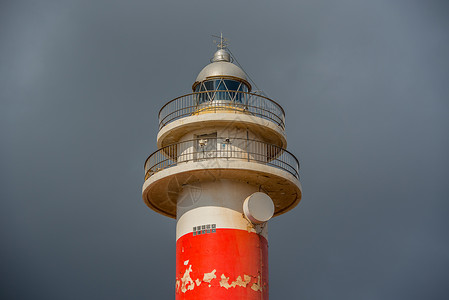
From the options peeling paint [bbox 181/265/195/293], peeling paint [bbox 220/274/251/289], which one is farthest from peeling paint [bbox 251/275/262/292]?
peeling paint [bbox 181/265/195/293]

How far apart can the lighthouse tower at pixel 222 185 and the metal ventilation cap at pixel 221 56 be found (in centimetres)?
158

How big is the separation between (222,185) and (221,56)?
25.7ft

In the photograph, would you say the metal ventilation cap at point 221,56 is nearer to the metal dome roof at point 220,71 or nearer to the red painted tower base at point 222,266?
the metal dome roof at point 220,71

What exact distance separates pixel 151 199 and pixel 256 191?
517cm

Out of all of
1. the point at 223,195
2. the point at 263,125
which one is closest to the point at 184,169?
the point at 223,195

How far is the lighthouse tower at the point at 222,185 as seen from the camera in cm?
3072

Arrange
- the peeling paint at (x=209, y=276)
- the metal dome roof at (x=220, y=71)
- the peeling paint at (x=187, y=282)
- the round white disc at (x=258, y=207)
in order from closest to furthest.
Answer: the peeling paint at (x=209, y=276)
the peeling paint at (x=187, y=282)
the round white disc at (x=258, y=207)
the metal dome roof at (x=220, y=71)

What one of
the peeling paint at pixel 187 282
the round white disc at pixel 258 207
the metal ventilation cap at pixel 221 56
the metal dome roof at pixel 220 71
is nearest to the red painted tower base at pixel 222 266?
the peeling paint at pixel 187 282

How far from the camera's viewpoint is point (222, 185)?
3200 cm

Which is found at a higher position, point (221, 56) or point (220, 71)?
point (221, 56)

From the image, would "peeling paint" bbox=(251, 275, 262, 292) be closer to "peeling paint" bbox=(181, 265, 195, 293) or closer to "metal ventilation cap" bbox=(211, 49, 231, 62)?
"peeling paint" bbox=(181, 265, 195, 293)

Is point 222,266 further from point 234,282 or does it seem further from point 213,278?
point 234,282

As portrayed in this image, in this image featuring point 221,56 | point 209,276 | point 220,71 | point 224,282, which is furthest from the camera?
point 221,56

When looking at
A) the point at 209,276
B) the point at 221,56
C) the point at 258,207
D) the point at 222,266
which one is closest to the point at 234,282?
the point at 222,266
